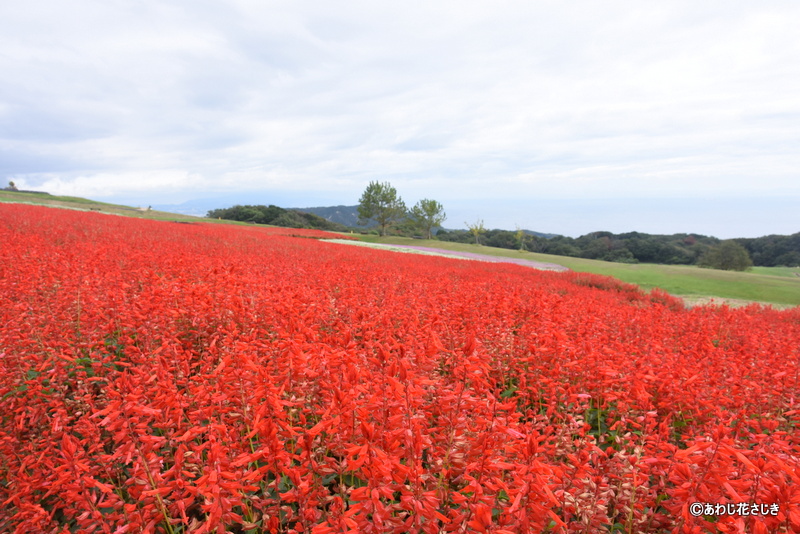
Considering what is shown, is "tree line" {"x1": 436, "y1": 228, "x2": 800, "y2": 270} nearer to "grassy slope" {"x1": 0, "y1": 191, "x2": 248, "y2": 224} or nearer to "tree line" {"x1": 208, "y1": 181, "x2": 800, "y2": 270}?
"tree line" {"x1": 208, "y1": 181, "x2": 800, "y2": 270}

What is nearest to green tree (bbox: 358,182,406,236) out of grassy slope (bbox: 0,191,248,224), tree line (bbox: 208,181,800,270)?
tree line (bbox: 208,181,800,270)

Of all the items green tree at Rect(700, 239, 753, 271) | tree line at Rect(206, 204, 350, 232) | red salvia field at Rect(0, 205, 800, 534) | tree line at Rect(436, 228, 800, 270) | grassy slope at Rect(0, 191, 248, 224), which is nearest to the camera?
red salvia field at Rect(0, 205, 800, 534)

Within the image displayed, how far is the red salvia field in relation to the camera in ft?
5.50

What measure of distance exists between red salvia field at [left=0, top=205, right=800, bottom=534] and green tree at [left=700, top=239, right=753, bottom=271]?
5611 centimetres

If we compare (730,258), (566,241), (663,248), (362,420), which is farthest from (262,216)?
(663,248)

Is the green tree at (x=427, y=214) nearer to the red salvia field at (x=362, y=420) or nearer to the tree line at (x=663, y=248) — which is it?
the tree line at (x=663, y=248)

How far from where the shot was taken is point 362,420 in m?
1.91

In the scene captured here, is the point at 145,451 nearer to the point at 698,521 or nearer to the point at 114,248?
the point at 698,521

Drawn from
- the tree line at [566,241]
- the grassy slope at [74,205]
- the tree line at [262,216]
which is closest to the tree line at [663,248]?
the tree line at [566,241]

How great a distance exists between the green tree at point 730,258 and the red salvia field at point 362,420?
5611 cm

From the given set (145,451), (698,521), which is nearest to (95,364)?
(145,451)

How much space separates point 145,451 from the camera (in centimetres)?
183

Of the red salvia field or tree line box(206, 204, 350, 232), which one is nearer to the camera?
the red salvia field

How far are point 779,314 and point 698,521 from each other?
43.5 ft
